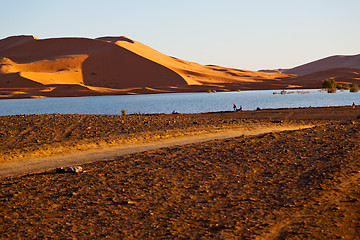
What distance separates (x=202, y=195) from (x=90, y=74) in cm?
11866

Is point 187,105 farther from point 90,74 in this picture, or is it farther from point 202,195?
point 90,74

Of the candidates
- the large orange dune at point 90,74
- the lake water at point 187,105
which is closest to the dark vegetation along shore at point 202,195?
the lake water at point 187,105

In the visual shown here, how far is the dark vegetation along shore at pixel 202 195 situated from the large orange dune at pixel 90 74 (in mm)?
86857

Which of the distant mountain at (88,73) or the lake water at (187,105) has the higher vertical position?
the distant mountain at (88,73)

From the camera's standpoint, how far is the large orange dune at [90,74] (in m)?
105

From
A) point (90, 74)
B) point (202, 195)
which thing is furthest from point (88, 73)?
point (202, 195)

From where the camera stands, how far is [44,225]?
6.94 meters

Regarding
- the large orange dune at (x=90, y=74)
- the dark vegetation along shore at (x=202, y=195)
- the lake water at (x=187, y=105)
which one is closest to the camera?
the dark vegetation along shore at (x=202, y=195)

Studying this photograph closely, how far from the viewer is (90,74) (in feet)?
405

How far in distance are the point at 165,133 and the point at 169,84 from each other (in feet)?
336

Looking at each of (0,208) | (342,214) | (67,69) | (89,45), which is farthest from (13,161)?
(89,45)

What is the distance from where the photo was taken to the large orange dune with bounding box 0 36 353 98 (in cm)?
10494

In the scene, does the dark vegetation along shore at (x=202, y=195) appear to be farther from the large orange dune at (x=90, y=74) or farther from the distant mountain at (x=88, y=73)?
the distant mountain at (x=88, y=73)

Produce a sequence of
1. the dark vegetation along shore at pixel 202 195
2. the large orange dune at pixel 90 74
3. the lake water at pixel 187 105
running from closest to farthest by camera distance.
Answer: the dark vegetation along shore at pixel 202 195 → the lake water at pixel 187 105 → the large orange dune at pixel 90 74
